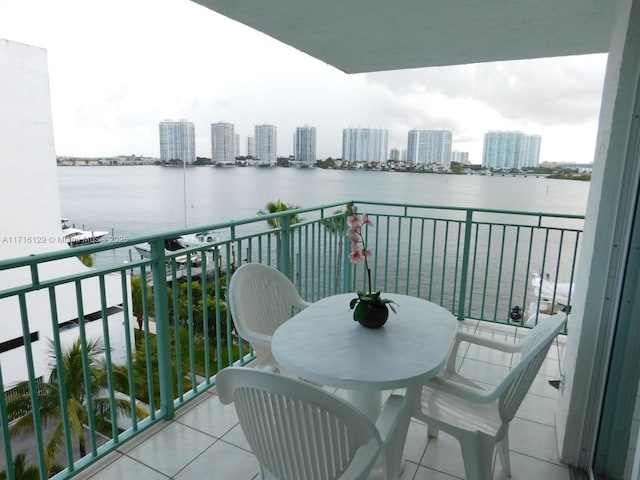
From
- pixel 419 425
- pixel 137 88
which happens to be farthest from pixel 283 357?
pixel 137 88

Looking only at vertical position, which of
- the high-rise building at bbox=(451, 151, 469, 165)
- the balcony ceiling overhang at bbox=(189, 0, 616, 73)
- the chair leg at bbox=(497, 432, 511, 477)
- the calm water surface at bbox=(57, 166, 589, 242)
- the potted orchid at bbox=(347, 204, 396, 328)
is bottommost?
Answer: the calm water surface at bbox=(57, 166, 589, 242)

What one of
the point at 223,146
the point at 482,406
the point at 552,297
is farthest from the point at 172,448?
the point at 223,146

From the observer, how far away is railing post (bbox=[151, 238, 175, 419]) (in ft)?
6.88

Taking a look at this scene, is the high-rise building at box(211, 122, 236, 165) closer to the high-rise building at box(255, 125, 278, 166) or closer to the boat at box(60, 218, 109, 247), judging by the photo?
the high-rise building at box(255, 125, 278, 166)

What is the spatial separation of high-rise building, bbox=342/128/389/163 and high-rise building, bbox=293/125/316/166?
4.37ft

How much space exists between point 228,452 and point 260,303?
2.54 ft

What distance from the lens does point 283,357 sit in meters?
1.59

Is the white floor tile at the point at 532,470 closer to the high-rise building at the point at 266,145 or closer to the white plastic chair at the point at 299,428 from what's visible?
the white plastic chair at the point at 299,428

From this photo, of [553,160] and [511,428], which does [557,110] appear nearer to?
[553,160]

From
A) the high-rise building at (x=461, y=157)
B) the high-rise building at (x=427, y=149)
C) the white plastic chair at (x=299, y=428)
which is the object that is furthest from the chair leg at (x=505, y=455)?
the high-rise building at (x=427, y=149)

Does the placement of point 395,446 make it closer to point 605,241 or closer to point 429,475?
point 429,475

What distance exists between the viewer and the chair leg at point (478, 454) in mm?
1548

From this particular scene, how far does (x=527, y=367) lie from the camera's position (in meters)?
1.48

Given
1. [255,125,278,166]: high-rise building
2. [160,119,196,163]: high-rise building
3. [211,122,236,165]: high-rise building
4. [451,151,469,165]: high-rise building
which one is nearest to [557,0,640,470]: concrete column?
[451,151,469,165]: high-rise building
